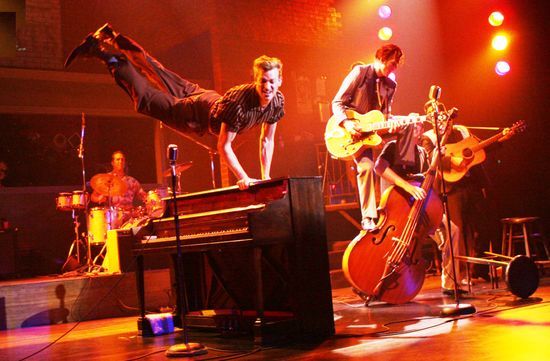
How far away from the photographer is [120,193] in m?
9.45

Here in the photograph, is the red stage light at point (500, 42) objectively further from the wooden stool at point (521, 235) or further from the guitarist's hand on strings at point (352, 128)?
the guitarist's hand on strings at point (352, 128)

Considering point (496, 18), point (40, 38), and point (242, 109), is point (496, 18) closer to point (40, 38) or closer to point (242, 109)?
point (242, 109)

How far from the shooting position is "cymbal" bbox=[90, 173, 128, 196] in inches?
363

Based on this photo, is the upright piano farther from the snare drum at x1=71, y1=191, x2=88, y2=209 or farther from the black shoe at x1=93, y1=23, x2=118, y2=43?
the snare drum at x1=71, y1=191, x2=88, y2=209

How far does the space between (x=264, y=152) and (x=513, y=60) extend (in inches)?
223

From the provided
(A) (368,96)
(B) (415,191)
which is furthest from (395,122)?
(B) (415,191)

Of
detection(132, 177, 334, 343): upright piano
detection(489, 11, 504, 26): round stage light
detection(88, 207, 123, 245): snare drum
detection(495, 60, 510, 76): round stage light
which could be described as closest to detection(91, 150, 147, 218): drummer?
detection(88, 207, 123, 245): snare drum

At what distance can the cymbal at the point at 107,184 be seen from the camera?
921cm

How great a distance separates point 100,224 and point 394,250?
466 centimetres

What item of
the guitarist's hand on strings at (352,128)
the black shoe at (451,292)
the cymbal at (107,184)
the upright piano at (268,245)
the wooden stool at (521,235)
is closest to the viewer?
the upright piano at (268,245)

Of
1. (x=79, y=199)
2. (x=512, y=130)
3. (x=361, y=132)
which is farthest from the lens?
(x=79, y=199)

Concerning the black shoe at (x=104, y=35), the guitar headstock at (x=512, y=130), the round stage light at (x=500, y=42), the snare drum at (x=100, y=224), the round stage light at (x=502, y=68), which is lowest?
the snare drum at (x=100, y=224)

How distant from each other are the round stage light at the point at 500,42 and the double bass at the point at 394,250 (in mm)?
4111

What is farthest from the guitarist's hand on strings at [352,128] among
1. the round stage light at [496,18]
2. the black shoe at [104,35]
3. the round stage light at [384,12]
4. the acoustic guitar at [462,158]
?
the round stage light at [384,12]
